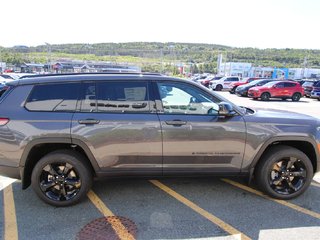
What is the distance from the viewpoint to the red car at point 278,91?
21.0 metres

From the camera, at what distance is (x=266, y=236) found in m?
3.14

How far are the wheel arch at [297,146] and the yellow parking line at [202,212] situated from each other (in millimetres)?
874

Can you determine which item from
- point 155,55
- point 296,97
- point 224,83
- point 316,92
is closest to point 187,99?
point 296,97

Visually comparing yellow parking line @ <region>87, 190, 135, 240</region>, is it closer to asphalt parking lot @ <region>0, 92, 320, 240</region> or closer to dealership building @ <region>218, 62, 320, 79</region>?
asphalt parking lot @ <region>0, 92, 320, 240</region>

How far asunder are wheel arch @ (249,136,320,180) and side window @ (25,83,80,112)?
2582 mm

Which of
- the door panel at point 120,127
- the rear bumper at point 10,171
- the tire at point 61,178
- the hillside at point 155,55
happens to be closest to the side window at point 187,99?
the door panel at point 120,127

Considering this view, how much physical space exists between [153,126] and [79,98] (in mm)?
1042

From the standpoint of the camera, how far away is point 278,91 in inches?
838

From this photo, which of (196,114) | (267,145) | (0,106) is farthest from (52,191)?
(267,145)

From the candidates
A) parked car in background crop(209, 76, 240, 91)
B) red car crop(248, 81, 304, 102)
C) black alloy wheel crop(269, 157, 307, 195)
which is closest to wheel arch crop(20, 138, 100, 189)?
black alloy wheel crop(269, 157, 307, 195)

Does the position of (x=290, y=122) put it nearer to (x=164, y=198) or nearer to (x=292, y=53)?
(x=164, y=198)

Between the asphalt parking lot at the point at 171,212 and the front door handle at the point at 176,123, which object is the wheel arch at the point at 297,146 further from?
the front door handle at the point at 176,123

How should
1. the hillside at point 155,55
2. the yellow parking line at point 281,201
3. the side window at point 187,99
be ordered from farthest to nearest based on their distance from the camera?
the hillside at point 155,55 → the side window at point 187,99 → the yellow parking line at point 281,201

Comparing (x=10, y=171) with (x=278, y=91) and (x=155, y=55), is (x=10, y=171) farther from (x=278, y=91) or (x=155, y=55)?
(x=155, y=55)
